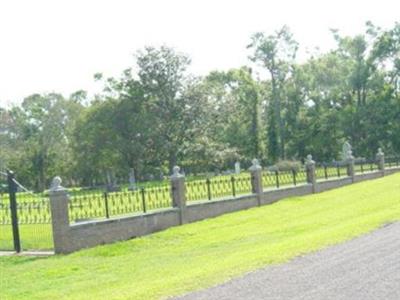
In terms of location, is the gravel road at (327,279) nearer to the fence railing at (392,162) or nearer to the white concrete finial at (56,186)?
the white concrete finial at (56,186)

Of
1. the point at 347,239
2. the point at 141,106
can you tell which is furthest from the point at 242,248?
the point at 141,106

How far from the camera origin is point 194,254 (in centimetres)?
1461

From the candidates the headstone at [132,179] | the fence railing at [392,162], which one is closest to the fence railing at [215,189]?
the headstone at [132,179]

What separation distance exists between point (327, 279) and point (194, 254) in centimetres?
604

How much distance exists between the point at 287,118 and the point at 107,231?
51.1m

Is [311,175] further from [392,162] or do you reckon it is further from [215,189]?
[392,162]

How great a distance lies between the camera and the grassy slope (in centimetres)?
1058

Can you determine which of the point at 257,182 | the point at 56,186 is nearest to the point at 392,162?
the point at 257,182

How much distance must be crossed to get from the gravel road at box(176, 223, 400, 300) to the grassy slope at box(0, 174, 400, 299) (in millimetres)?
490

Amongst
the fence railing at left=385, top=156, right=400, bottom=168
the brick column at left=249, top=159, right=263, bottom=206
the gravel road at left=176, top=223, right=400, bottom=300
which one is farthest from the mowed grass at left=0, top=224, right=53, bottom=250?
the fence railing at left=385, top=156, right=400, bottom=168

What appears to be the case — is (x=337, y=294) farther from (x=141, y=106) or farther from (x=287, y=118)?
(x=287, y=118)

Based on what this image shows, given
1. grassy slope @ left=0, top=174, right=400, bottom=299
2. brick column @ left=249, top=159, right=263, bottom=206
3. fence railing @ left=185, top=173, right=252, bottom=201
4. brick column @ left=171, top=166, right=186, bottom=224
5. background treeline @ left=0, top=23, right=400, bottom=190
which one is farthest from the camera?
background treeline @ left=0, top=23, right=400, bottom=190

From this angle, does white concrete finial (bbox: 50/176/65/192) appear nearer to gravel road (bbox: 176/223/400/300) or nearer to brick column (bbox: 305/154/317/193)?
gravel road (bbox: 176/223/400/300)

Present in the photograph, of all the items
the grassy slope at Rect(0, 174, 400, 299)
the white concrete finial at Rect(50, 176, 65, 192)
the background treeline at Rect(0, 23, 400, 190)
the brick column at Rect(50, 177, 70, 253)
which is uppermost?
the background treeline at Rect(0, 23, 400, 190)
